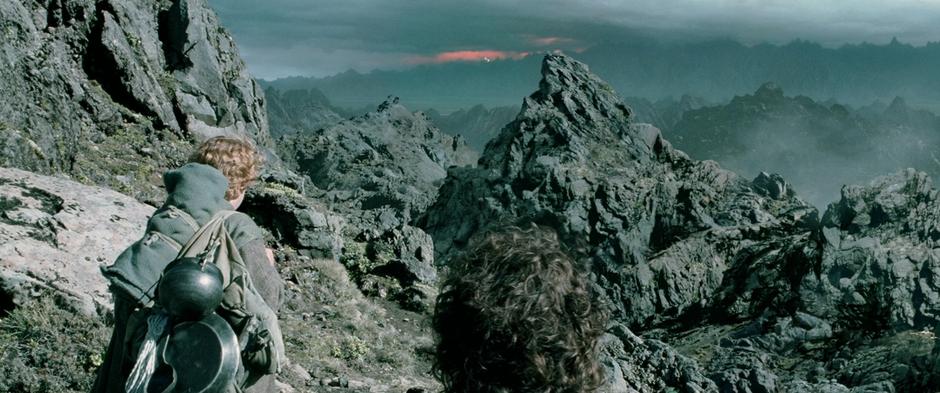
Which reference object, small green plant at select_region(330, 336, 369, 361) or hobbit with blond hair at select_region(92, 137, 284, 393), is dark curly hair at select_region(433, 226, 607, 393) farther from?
small green plant at select_region(330, 336, 369, 361)

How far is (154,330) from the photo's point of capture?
3.53 metres

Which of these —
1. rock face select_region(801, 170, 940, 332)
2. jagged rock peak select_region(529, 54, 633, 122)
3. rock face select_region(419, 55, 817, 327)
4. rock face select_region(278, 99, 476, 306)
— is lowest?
rock face select_region(278, 99, 476, 306)

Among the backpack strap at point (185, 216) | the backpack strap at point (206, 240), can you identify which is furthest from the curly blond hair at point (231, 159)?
the backpack strap at point (206, 240)

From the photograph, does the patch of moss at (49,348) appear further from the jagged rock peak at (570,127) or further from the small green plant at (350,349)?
the jagged rock peak at (570,127)

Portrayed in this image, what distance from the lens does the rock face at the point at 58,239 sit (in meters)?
7.47

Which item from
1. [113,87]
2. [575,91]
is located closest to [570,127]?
[575,91]

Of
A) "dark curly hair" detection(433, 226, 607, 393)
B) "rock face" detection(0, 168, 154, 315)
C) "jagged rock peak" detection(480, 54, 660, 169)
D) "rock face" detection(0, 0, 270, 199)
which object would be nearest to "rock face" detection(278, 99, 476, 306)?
"rock face" detection(0, 0, 270, 199)

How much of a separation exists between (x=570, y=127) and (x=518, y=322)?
2230 inches

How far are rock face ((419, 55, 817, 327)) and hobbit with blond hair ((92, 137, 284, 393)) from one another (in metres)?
37.1

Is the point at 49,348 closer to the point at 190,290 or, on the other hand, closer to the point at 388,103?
the point at 190,290

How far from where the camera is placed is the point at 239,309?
3.72 metres

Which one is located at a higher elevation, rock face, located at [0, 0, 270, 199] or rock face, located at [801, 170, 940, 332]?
rock face, located at [0, 0, 270, 199]

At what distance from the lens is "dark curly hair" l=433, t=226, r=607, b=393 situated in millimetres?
2623

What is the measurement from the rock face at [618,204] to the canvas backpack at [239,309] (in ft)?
122
